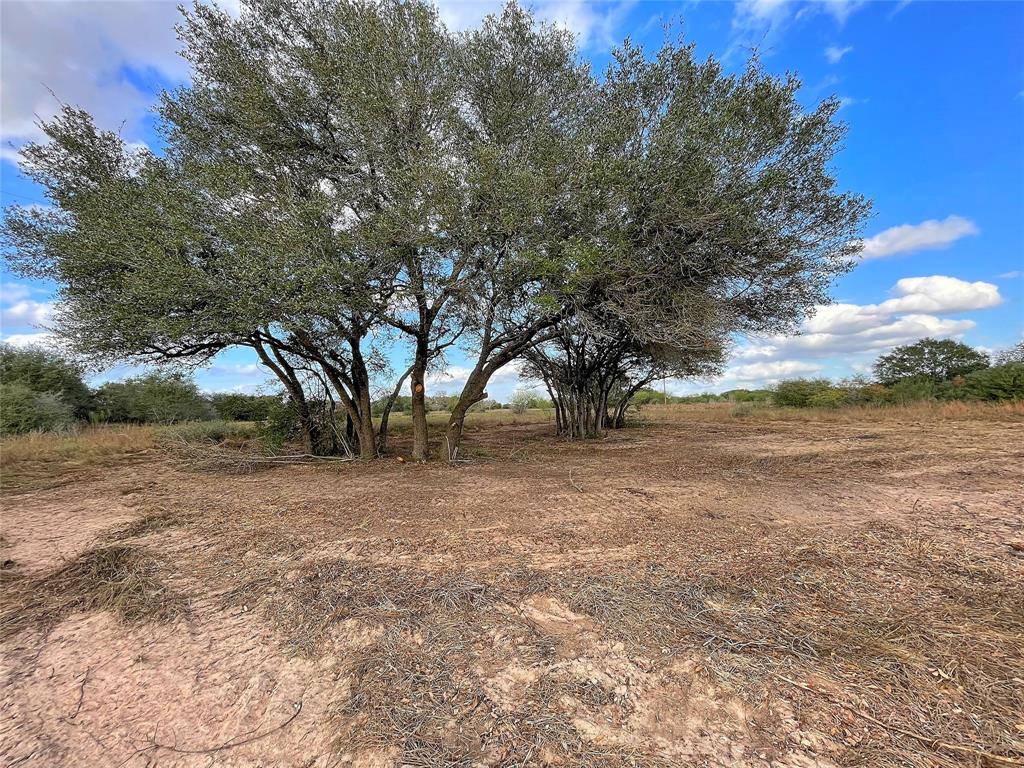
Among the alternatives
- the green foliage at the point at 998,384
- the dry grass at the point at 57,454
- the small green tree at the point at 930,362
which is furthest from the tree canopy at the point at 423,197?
the small green tree at the point at 930,362

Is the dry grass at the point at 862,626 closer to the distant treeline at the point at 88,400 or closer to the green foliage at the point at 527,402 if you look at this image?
the distant treeline at the point at 88,400

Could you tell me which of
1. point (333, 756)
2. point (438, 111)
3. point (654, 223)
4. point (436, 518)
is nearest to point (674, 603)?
point (333, 756)

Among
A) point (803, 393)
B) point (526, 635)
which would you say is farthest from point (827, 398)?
point (526, 635)

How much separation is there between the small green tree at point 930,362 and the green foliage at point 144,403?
38522 millimetres

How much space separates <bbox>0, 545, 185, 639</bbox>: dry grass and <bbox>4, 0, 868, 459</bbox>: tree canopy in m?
3.92

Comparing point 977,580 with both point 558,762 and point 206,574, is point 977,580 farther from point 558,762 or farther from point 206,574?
point 206,574

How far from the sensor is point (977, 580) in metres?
2.87

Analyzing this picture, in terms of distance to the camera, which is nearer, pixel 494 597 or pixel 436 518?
pixel 494 597

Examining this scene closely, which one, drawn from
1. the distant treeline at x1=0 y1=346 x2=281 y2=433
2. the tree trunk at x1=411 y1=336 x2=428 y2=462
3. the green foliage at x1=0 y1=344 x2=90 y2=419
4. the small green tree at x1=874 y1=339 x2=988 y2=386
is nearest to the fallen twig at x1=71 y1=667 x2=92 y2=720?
the tree trunk at x1=411 y1=336 x2=428 y2=462

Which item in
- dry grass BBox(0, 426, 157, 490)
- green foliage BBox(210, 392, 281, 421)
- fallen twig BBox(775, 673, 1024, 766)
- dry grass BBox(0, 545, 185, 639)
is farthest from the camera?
green foliage BBox(210, 392, 281, 421)

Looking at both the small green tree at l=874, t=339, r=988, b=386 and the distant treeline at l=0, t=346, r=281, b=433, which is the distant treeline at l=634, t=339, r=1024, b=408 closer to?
the small green tree at l=874, t=339, r=988, b=386

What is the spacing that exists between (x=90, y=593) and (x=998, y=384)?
2841 cm

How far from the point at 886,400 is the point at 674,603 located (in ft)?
87.3

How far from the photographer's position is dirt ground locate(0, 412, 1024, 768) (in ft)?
5.52
